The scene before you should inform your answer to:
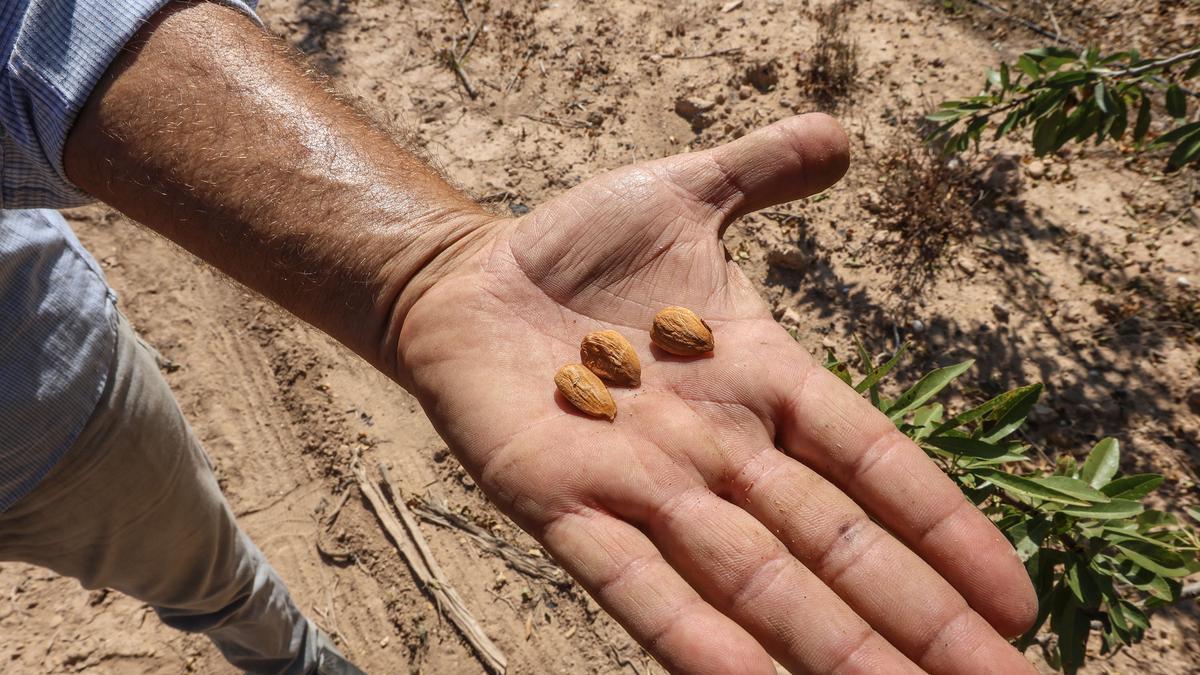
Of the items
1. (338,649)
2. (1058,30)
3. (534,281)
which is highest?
(1058,30)

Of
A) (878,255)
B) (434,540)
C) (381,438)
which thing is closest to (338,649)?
(434,540)

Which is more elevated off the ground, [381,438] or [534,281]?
[534,281]

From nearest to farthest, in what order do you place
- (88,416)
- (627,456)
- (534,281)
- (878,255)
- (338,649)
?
(627,456) < (88,416) < (534,281) < (338,649) < (878,255)

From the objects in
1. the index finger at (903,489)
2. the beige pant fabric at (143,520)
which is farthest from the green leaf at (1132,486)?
the beige pant fabric at (143,520)

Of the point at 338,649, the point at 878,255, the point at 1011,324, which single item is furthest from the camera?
the point at 878,255

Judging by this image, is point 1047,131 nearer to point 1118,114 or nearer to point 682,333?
point 1118,114

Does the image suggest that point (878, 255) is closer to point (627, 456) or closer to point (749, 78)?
point (749, 78)

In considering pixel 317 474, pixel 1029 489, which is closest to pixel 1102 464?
pixel 1029 489

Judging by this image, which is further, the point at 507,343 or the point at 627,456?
the point at 507,343

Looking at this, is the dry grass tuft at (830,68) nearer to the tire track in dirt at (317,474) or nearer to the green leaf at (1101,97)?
the green leaf at (1101,97)
